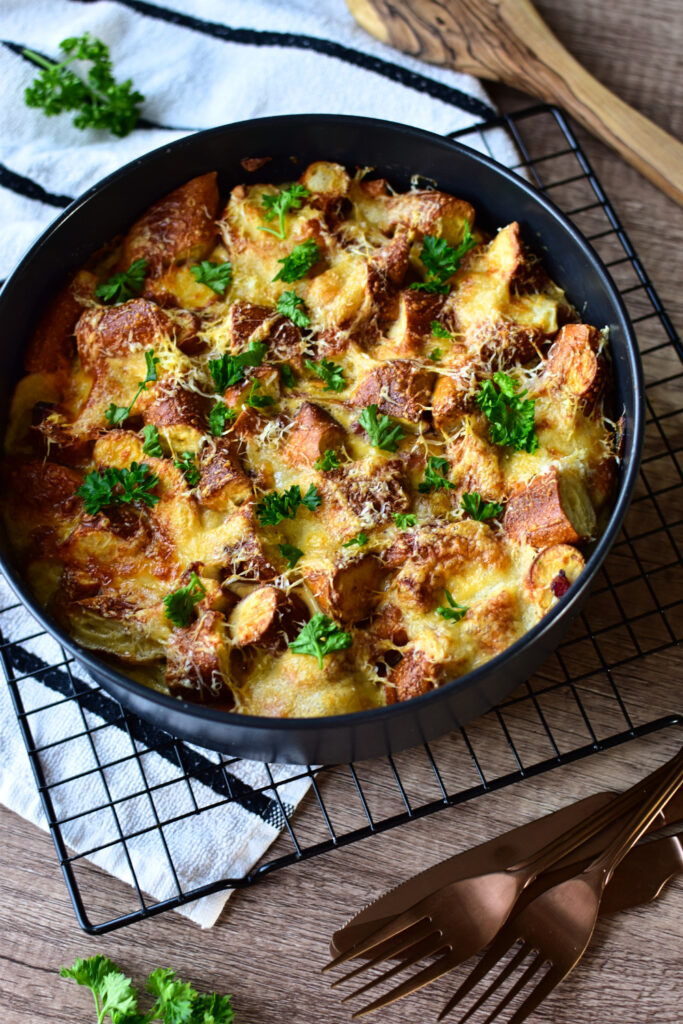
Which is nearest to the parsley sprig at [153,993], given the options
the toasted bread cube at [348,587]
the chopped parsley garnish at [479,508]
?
the toasted bread cube at [348,587]

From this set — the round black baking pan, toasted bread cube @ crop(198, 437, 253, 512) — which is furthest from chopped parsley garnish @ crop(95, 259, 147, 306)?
toasted bread cube @ crop(198, 437, 253, 512)

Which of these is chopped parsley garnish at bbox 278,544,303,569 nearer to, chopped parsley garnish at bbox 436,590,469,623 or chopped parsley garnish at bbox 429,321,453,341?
chopped parsley garnish at bbox 436,590,469,623

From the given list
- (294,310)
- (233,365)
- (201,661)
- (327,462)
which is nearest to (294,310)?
(294,310)

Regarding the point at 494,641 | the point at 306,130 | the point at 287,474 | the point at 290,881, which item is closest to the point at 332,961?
the point at 290,881

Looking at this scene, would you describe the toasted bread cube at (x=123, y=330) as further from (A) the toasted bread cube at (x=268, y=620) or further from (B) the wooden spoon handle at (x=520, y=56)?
(B) the wooden spoon handle at (x=520, y=56)

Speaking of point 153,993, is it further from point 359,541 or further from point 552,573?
point 552,573
